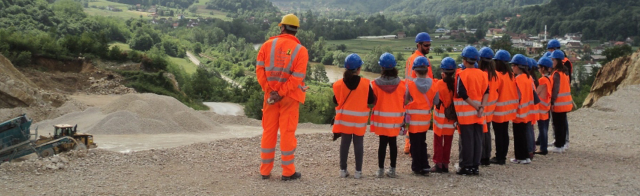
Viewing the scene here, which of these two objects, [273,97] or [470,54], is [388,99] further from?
[273,97]

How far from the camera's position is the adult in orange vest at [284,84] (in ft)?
26.5

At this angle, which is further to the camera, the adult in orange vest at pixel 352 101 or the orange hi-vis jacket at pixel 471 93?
the orange hi-vis jacket at pixel 471 93

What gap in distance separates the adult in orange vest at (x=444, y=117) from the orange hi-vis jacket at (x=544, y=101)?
251cm

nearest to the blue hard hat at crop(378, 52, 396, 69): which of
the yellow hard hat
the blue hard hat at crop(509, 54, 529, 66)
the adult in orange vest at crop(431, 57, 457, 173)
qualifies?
the adult in orange vest at crop(431, 57, 457, 173)

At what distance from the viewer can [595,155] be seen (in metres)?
11.2

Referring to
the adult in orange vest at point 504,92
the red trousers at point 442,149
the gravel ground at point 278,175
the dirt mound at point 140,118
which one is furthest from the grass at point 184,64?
the red trousers at point 442,149

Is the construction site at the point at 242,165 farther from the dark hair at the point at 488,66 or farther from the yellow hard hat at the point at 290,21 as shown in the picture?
the yellow hard hat at the point at 290,21

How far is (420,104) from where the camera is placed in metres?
8.66

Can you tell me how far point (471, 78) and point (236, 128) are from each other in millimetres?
12295

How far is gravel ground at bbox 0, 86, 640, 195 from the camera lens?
7.82 metres

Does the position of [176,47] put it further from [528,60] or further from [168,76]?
[528,60]

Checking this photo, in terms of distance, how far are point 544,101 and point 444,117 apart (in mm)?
2858

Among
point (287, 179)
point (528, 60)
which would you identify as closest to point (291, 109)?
point (287, 179)

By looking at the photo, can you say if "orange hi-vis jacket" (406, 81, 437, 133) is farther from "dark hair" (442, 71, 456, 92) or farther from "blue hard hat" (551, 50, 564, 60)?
"blue hard hat" (551, 50, 564, 60)
